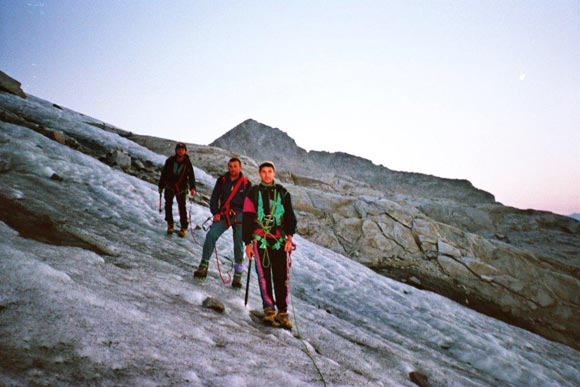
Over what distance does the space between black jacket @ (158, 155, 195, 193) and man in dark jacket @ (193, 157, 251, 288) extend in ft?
8.09

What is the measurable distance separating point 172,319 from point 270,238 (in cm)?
189

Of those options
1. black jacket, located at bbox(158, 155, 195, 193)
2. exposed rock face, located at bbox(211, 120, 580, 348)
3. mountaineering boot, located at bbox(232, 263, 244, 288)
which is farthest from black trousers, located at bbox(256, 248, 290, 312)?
exposed rock face, located at bbox(211, 120, 580, 348)

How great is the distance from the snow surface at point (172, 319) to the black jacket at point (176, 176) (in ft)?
4.84

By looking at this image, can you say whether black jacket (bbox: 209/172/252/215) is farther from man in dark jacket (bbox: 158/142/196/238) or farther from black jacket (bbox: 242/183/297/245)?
man in dark jacket (bbox: 158/142/196/238)

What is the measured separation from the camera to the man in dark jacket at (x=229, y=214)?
6.18m

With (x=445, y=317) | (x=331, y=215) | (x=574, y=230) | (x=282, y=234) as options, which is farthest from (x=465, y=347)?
(x=574, y=230)

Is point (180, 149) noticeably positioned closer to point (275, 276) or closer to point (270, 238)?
point (270, 238)

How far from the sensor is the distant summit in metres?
53.4

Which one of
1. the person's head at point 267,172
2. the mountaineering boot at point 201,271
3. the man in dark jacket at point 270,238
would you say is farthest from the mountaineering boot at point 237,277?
the person's head at point 267,172

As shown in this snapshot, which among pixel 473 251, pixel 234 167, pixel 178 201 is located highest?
pixel 473 251

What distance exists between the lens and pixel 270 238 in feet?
16.3

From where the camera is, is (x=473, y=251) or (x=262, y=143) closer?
(x=473, y=251)

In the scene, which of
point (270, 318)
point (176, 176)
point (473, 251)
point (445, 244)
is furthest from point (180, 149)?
point (473, 251)

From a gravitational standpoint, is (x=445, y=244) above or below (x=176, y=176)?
above
